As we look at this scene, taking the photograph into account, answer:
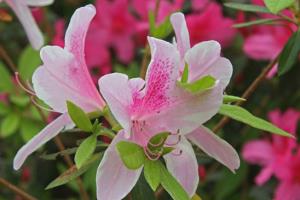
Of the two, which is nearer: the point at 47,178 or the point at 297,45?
the point at 297,45

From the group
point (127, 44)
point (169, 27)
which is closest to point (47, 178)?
point (127, 44)

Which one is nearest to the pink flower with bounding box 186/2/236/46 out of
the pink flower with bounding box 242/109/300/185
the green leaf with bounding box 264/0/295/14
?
the pink flower with bounding box 242/109/300/185

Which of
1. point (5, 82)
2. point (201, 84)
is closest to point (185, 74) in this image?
point (201, 84)

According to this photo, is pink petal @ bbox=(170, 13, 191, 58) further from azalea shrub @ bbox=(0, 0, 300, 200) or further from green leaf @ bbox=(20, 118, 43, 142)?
green leaf @ bbox=(20, 118, 43, 142)

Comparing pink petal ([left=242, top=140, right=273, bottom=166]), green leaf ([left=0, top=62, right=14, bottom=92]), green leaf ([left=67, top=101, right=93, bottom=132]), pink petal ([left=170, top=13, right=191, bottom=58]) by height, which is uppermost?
pink petal ([left=170, top=13, right=191, bottom=58])

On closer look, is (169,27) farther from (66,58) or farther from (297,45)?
(66,58)

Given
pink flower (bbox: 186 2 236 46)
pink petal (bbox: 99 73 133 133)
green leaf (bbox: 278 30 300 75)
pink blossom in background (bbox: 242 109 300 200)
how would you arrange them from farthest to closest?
1. pink flower (bbox: 186 2 236 46)
2. pink blossom in background (bbox: 242 109 300 200)
3. green leaf (bbox: 278 30 300 75)
4. pink petal (bbox: 99 73 133 133)
